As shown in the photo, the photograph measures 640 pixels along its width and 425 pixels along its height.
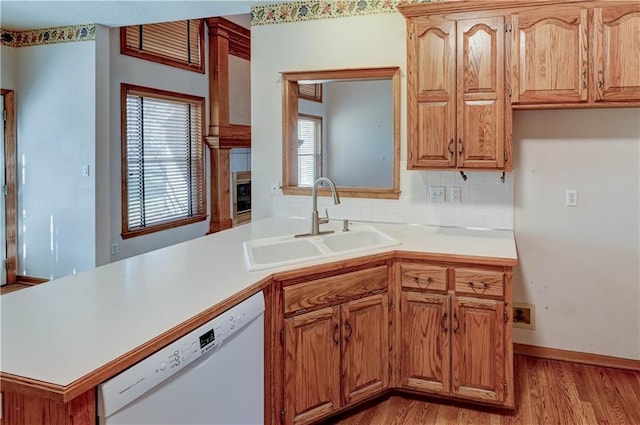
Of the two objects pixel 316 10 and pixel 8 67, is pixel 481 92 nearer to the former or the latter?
pixel 316 10

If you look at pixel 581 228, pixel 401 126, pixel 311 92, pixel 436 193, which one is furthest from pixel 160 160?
pixel 581 228

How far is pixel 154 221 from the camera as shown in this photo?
5445 mm

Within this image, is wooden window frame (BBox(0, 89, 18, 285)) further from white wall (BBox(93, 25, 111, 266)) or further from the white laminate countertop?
the white laminate countertop

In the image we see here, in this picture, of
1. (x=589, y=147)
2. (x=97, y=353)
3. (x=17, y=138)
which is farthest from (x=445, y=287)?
(x=17, y=138)

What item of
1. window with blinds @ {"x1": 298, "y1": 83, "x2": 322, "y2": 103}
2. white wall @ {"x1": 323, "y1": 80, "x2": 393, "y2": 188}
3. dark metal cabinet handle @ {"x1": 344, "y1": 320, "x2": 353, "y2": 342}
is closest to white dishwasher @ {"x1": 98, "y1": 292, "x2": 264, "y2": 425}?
dark metal cabinet handle @ {"x1": 344, "y1": 320, "x2": 353, "y2": 342}

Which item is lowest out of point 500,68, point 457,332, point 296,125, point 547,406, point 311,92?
point 547,406

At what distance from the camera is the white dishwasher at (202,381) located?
3.95 feet

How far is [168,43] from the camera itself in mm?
5387

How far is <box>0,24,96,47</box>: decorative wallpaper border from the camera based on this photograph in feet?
14.8

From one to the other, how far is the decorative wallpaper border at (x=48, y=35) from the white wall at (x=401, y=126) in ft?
6.47

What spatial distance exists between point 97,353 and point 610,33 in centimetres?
274

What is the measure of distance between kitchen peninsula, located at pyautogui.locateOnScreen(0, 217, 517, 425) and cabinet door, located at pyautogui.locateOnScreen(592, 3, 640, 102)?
98 centimetres

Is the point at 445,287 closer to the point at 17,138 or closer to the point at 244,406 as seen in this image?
the point at 244,406

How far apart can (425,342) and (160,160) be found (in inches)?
157
